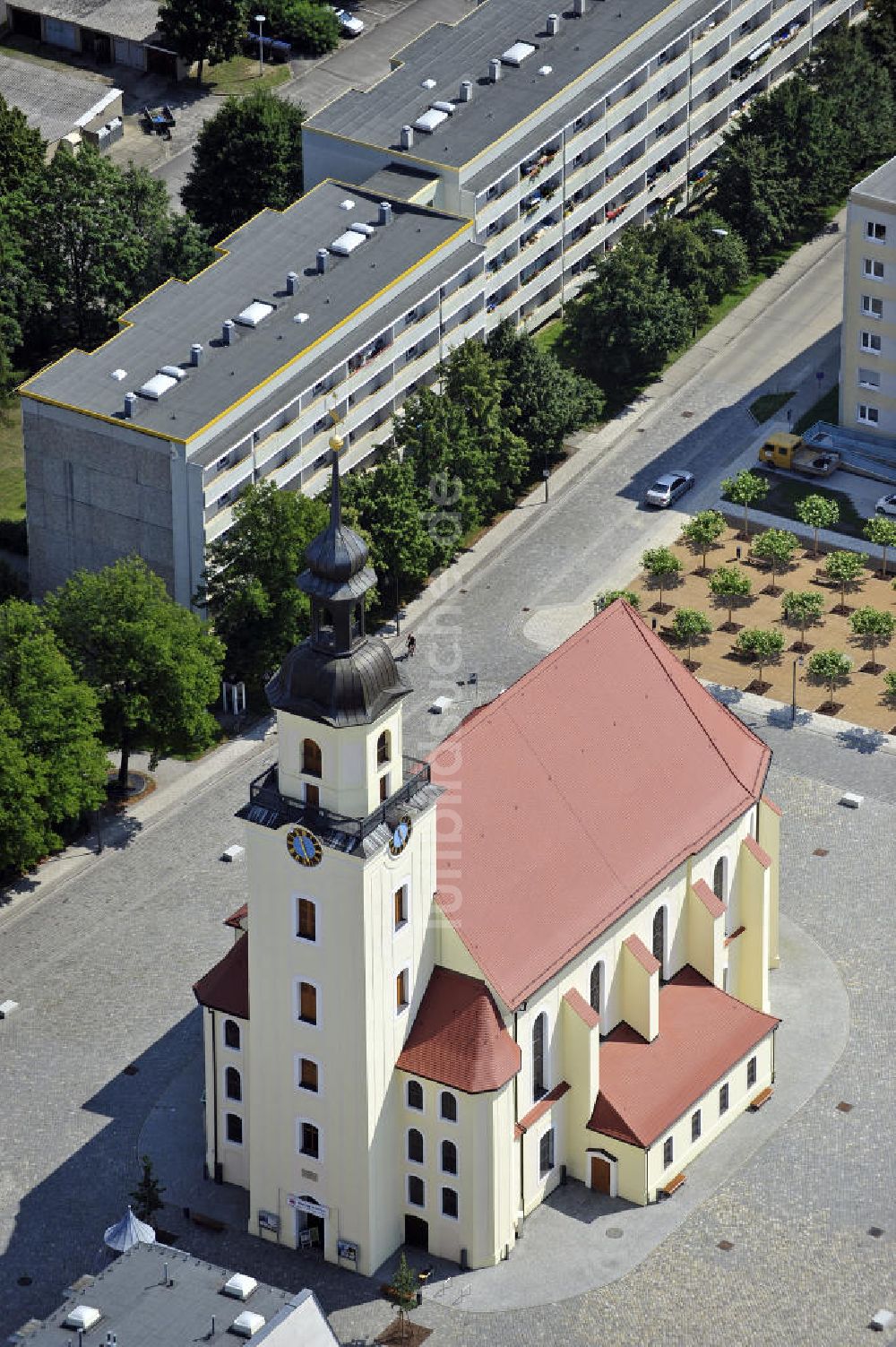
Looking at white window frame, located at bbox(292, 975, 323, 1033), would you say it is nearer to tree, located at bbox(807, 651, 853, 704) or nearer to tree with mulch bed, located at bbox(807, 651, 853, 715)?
tree with mulch bed, located at bbox(807, 651, 853, 715)

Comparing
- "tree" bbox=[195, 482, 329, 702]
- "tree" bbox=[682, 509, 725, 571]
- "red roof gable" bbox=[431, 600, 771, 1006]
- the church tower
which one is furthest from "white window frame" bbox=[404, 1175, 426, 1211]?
"tree" bbox=[682, 509, 725, 571]

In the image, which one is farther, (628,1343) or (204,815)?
(204,815)

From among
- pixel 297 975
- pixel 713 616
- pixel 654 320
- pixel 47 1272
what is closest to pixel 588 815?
pixel 297 975

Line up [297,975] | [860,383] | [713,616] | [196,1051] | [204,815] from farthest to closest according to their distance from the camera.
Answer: [860,383] < [713,616] < [204,815] < [196,1051] < [297,975]

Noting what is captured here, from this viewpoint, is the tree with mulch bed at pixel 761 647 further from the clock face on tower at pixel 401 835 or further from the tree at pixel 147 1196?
the tree at pixel 147 1196

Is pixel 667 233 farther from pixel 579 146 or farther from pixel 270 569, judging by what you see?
pixel 270 569

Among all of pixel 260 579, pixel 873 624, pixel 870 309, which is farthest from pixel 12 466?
pixel 873 624

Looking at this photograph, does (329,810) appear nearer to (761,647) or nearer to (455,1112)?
(455,1112)
